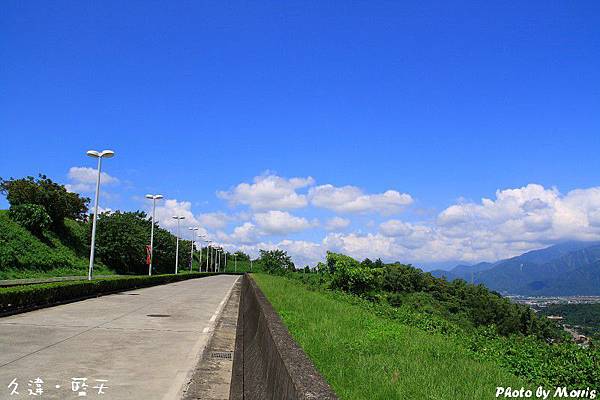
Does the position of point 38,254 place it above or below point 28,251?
below

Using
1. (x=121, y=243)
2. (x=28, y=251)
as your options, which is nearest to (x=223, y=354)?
(x=28, y=251)

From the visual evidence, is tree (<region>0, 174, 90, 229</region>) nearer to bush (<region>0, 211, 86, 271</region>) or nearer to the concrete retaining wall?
bush (<region>0, 211, 86, 271</region>)

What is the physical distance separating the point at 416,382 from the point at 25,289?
15.7m

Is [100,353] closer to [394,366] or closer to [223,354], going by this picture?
[223,354]

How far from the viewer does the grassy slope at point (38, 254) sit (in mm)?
46344

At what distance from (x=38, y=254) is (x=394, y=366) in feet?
178

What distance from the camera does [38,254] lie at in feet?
173

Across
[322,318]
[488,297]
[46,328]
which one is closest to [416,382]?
[322,318]

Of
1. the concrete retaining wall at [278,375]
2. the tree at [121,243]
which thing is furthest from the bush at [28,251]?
the concrete retaining wall at [278,375]

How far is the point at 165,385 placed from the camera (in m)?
7.26

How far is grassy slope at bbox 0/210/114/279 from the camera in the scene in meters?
46.3

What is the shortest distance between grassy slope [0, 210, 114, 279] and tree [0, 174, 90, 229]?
201 centimetres

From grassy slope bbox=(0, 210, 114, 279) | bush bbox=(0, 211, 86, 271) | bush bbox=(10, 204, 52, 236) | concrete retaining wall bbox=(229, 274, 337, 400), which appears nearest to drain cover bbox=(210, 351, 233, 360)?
concrete retaining wall bbox=(229, 274, 337, 400)

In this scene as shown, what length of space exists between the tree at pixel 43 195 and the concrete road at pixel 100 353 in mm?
48409
